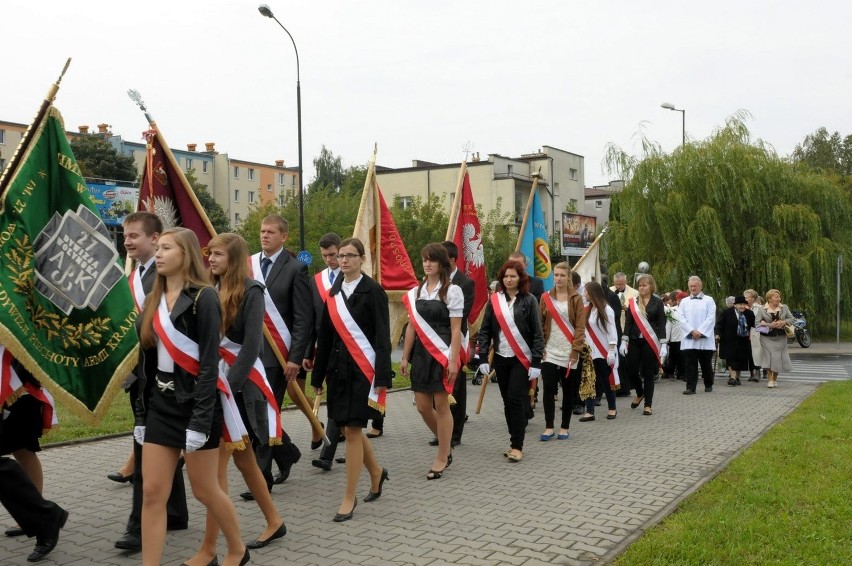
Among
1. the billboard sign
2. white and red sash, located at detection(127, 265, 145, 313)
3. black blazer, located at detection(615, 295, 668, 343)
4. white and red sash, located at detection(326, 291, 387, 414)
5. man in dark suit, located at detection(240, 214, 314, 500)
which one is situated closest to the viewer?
white and red sash, located at detection(127, 265, 145, 313)

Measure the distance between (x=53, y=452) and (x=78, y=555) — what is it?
375 centimetres

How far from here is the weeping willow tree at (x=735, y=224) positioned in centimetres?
2762

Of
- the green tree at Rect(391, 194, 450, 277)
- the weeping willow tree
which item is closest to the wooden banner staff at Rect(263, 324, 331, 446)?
the weeping willow tree

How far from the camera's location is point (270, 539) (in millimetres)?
5543

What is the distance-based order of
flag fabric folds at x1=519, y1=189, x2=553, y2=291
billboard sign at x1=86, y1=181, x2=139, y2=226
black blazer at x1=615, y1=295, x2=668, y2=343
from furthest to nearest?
billboard sign at x1=86, y1=181, x2=139, y2=226, flag fabric folds at x1=519, y1=189, x2=553, y2=291, black blazer at x1=615, y1=295, x2=668, y2=343

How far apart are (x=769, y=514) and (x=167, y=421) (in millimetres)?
4175

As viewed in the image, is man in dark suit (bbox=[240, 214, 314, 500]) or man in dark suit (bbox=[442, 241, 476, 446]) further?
man in dark suit (bbox=[442, 241, 476, 446])

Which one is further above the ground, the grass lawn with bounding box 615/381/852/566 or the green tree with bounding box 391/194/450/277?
the green tree with bounding box 391/194/450/277

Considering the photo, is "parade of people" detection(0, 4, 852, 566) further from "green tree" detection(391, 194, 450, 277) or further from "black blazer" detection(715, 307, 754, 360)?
"green tree" detection(391, 194, 450, 277)

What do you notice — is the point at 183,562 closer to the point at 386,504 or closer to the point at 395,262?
the point at 386,504

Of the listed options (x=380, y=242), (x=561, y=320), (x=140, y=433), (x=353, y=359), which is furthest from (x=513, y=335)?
(x=140, y=433)

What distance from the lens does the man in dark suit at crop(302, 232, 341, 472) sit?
303 inches

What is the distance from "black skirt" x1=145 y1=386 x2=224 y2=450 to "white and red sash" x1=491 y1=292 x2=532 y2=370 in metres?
4.41

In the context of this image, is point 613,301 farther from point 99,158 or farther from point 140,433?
A: point 99,158
